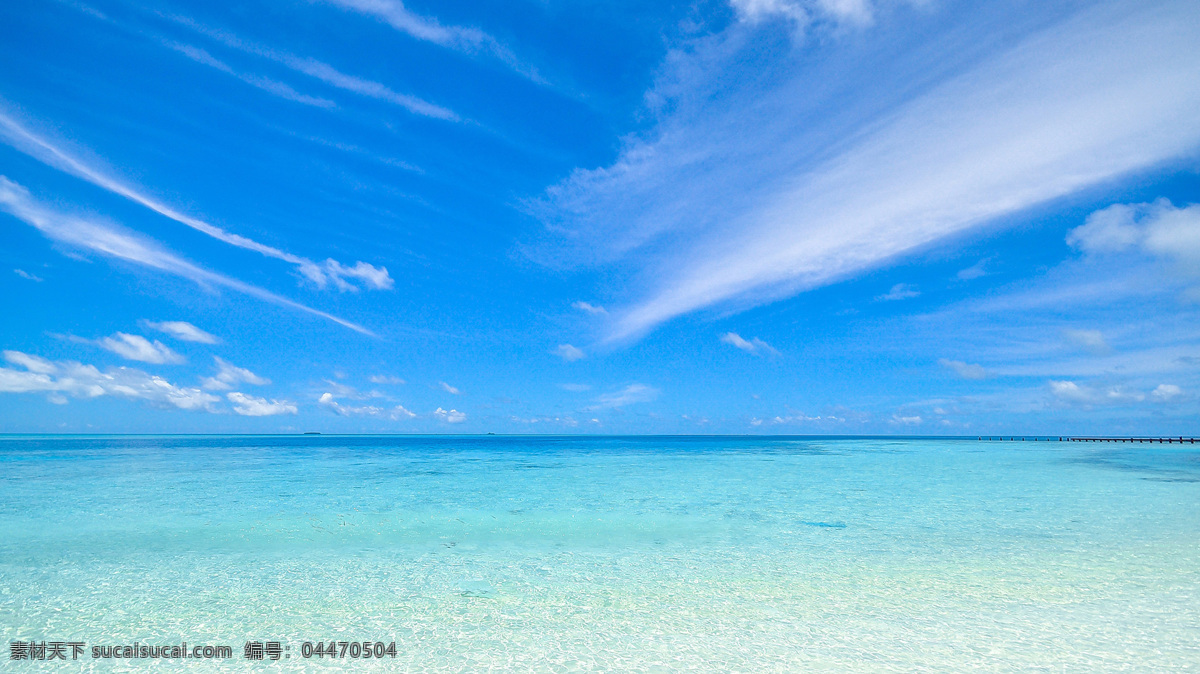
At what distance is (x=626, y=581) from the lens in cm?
859

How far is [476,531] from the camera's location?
12.7 metres

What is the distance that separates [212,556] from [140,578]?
4.98 ft

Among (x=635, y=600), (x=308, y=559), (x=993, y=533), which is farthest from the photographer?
(x=993, y=533)

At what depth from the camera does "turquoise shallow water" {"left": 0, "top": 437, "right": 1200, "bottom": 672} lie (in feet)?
19.8

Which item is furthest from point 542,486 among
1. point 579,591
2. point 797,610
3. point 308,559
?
point 797,610

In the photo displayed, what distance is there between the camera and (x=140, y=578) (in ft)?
28.6

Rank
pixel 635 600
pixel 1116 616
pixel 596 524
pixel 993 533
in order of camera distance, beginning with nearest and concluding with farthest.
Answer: pixel 1116 616, pixel 635 600, pixel 993 533, pixel 596 524

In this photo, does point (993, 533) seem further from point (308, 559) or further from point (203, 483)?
point (203, 483)

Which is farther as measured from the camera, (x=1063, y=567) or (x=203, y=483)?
(x=203, y=483)

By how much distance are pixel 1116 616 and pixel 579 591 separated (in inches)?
281

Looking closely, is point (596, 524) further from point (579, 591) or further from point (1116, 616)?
point (1116, 616)

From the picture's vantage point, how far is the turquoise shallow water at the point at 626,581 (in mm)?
6043

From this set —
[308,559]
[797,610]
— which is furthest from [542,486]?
[797,610]

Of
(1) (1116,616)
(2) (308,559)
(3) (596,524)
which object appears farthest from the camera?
(3) (596,524)
